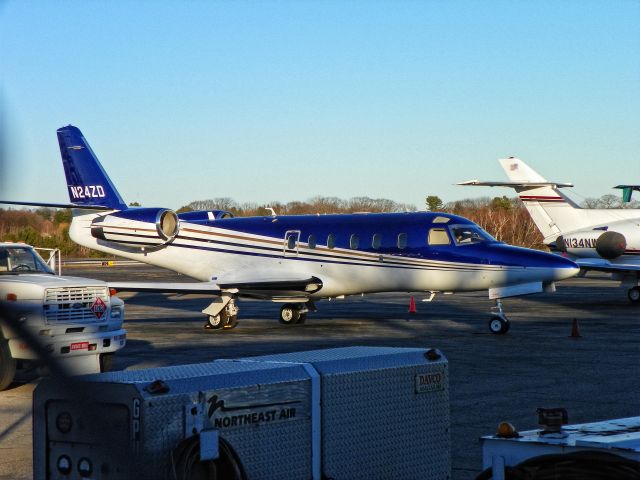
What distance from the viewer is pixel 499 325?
1991 cm

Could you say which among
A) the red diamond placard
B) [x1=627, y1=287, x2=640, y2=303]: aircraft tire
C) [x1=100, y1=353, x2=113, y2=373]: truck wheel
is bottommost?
[x1=627, y1=287, x2=640, y2=303]: aircraft tire

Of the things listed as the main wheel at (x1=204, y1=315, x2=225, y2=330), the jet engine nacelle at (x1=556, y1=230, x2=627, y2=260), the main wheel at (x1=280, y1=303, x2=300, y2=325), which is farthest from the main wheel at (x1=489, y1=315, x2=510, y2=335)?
the jet engine nacelle at (x1=556, y1=230, x2=627, y2=260)

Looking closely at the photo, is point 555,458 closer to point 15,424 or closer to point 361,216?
point 15,424

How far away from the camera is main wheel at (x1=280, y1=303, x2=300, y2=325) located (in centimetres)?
2370

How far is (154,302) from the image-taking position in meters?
33.9

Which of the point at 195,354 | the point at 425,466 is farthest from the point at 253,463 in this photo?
the point at 195,354

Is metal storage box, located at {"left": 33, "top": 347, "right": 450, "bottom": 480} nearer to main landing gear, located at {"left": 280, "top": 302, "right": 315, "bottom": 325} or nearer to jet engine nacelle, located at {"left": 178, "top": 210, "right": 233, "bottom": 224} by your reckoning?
main landing gear, located at {"left": 280, "top": 302, "right": 315, "bottom": 325}

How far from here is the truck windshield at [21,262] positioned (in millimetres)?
13211

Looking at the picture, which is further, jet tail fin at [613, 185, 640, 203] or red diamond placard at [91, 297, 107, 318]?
jet tail fin at [613, 185, 640, 203]

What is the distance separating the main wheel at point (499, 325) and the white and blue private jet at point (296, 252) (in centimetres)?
2

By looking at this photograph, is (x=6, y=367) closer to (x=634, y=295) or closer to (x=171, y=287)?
(x=171, y=287)

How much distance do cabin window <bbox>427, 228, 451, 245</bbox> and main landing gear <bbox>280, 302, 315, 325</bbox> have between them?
12.1ft

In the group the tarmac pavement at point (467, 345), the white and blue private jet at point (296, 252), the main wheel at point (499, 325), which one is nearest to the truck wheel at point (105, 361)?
the tarmac pavement at point (467, 345)

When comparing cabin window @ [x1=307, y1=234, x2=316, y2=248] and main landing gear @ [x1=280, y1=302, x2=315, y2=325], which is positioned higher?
cabin window @ [x1=307, y1=234, x2=316, y2=248]
